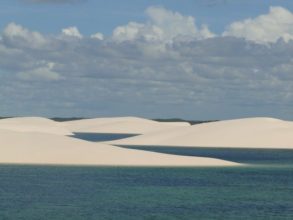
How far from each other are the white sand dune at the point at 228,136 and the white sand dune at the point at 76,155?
47.9 metres
